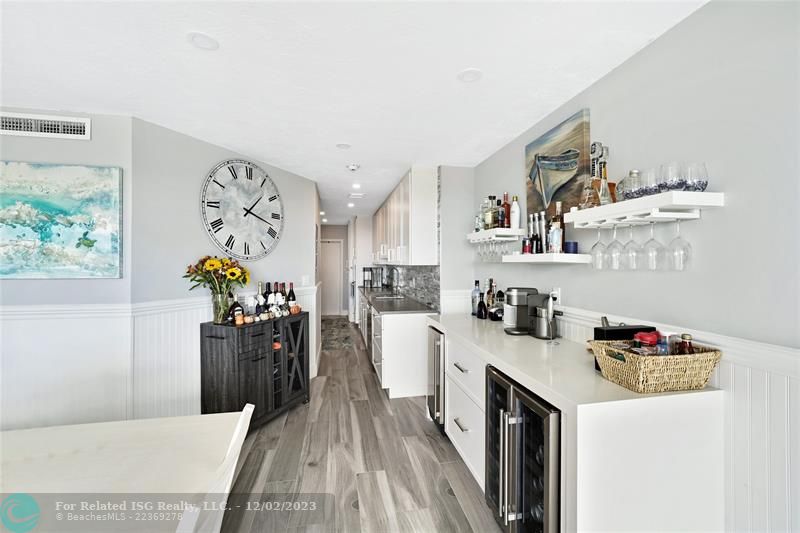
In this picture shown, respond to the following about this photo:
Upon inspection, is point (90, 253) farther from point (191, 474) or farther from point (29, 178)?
point (191, 474)

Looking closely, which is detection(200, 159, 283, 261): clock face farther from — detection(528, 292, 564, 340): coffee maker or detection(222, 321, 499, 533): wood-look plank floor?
detection(528, 292, 564, 340): coffee maker

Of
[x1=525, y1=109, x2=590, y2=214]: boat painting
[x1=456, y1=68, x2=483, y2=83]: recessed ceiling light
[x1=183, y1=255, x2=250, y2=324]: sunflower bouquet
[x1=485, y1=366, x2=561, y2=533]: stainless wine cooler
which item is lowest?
[x1=485, y1=366, x2=561, y2=533]: stainless wine cooler

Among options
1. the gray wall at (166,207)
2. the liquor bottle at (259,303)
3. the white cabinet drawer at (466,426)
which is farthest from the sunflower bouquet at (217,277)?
the white cabinet drawer at (466,426)

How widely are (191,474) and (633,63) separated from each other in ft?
8.26

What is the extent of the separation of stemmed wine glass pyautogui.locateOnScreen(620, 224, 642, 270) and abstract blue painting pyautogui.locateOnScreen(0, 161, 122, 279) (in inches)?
125

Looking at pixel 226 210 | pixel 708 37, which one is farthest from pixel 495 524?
pixel 226 210

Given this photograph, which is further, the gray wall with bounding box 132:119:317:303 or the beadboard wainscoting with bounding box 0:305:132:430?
the gray wall with bounding box 132:119:317:303

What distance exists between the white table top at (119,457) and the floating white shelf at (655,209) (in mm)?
1699

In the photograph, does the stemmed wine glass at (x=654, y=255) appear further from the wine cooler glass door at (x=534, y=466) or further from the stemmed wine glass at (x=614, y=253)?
the wine cooler glass door at (x=534, y=466)

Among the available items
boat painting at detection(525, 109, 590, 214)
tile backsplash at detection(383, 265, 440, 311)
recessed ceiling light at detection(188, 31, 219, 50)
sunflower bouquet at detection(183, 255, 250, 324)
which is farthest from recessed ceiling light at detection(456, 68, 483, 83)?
sunflower bouquet at detection(183, 255, 250, 324)

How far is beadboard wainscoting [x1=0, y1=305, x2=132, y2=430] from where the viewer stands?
226 centimetres

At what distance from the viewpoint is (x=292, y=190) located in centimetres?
385

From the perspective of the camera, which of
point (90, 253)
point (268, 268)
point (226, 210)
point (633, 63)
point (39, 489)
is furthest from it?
point (268, 268)

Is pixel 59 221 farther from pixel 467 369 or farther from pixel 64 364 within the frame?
pixel 467 369
